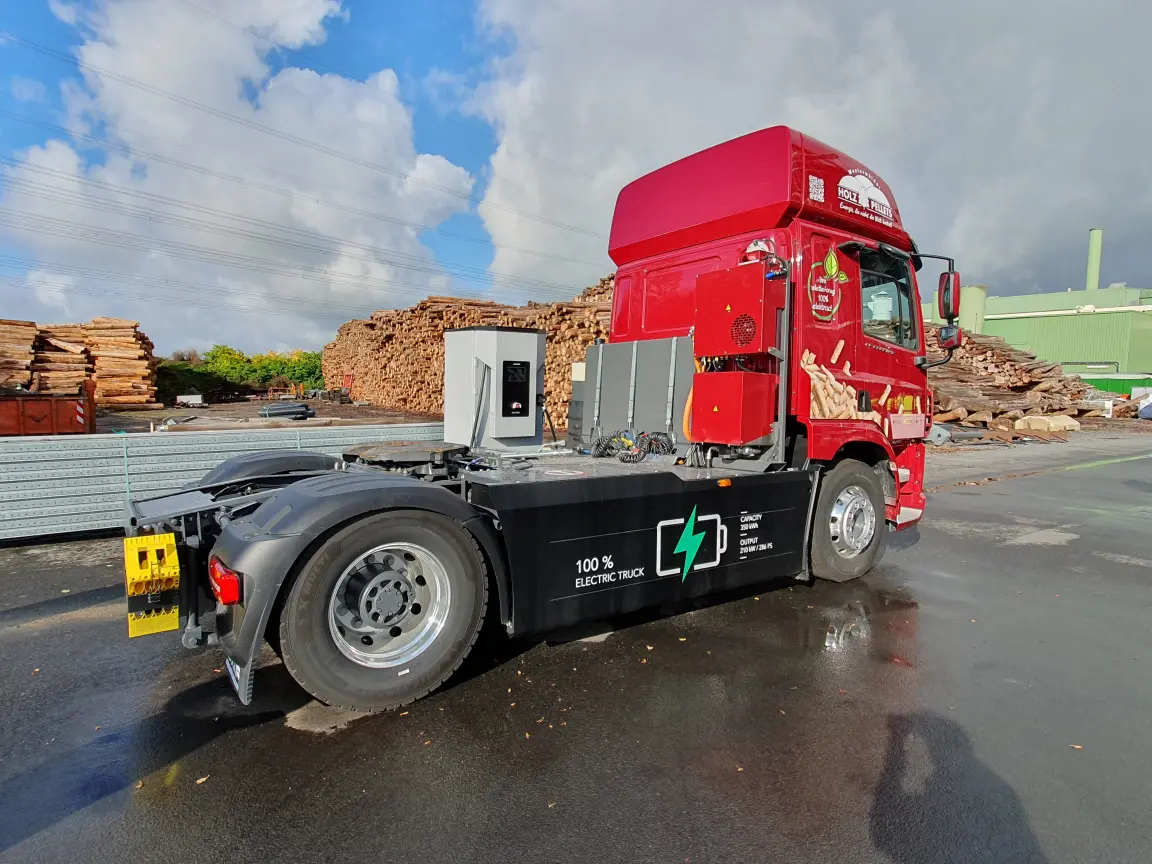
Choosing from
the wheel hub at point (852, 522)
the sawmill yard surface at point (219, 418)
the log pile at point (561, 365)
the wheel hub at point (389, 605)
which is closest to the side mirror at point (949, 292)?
the wheel hub at point (852, 522)

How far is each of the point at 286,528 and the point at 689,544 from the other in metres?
2.52

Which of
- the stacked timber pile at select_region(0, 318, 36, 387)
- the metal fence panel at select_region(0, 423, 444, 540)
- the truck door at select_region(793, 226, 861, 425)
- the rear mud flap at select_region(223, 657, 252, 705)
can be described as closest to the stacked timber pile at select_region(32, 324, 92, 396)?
the stacked timber pile at select_region(0, 318, 36, 387)

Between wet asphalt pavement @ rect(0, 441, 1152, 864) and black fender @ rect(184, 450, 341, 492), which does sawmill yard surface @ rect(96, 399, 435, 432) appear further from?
wet asphalt pavement @ rect(0, 441, 1152, 864)

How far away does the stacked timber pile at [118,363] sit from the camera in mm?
21156

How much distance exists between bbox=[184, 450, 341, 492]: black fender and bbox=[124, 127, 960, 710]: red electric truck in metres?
0.03

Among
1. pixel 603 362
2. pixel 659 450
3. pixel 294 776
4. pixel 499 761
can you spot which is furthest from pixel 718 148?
pixel 294 776

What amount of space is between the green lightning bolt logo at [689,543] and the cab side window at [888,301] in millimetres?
2522

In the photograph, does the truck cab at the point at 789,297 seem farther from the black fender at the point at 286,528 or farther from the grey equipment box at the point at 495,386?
the grey equipment box at the point at 495,386

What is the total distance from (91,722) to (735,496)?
3.95 m

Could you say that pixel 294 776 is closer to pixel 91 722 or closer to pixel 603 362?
pixel 91 722

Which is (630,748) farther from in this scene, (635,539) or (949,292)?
(949,292)

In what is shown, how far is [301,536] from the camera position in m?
3.03

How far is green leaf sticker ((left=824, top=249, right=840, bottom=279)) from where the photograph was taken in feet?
16.8

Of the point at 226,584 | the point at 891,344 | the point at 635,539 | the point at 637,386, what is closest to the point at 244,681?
the point at 226,584
